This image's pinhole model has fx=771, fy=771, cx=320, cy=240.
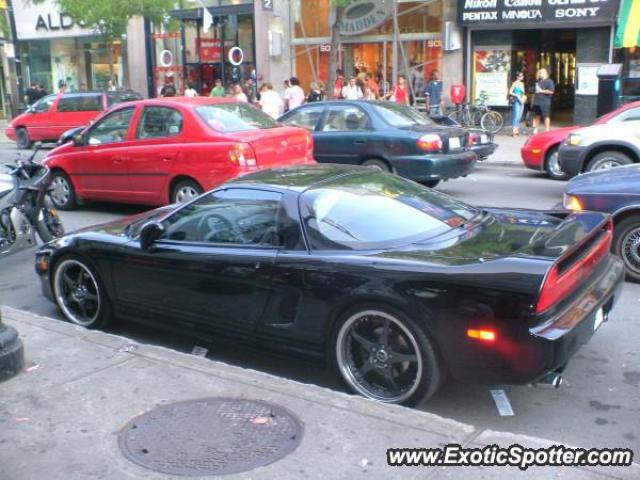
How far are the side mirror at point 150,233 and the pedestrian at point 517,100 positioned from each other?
51.9 feet

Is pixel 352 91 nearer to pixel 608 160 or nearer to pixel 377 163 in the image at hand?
pixel 377 163

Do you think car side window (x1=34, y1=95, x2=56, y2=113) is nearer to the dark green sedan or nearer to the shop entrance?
the dark green sedan

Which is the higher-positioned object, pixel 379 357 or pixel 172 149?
pixel 172 149

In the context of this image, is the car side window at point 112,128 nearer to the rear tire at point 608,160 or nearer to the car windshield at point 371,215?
the car windshield at point 371,215

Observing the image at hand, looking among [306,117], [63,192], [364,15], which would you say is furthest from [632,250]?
[364,15]

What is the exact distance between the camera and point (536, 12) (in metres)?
19.6

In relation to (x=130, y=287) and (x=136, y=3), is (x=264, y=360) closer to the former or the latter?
(x=130, y=287)

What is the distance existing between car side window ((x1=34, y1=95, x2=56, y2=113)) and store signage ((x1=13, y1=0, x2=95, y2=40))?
1008cm

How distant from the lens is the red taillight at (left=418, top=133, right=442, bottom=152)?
447 inches

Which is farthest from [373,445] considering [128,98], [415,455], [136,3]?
[136,3]

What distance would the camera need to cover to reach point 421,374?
4438mm

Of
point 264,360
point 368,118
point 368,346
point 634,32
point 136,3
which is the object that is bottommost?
point 264,360

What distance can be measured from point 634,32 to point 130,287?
16.5m

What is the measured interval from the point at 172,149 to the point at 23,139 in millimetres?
13867
